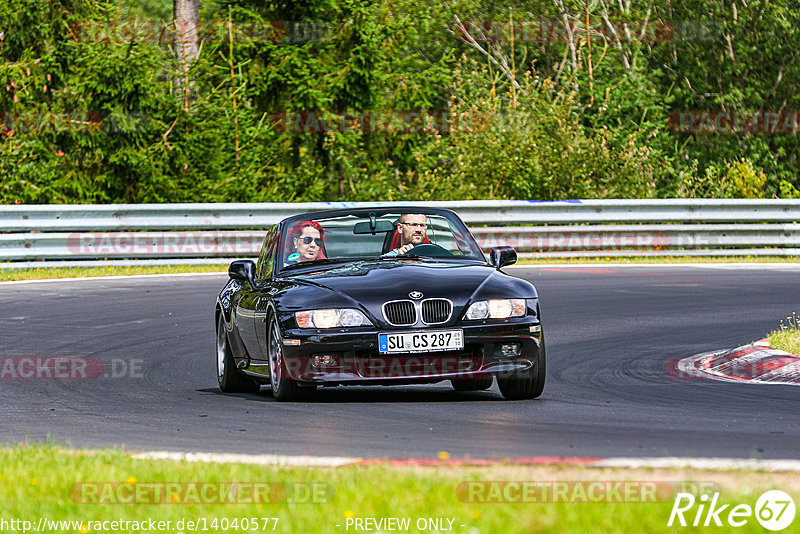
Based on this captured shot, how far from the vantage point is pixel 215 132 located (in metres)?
25.9

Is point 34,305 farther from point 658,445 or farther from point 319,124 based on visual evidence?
point 319,124

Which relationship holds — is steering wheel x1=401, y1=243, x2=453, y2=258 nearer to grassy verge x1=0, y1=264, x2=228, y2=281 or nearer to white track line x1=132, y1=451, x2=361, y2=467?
white track line x1=132, y1=451, x2=361, y2=467

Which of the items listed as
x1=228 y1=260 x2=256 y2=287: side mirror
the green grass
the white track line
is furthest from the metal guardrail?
the white track line

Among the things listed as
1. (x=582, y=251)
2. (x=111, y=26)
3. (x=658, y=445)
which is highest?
(x=111, y=26)

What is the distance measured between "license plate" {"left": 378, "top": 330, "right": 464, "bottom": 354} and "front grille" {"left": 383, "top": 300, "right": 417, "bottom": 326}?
0.26ft

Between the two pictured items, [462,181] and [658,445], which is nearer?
[658,445]

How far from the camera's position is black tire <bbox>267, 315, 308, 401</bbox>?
9536mm

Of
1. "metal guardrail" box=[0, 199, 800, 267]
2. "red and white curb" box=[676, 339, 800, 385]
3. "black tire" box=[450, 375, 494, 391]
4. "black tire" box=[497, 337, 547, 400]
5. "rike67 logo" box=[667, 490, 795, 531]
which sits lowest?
"metal guardrail" box=[0, 199, 800, 267]

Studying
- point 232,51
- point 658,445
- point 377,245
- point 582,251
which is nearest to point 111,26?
point 232,51

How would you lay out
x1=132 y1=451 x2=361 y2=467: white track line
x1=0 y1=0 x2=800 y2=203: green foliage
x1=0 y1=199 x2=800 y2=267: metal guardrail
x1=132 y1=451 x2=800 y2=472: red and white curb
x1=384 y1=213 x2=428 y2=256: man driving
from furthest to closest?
1. x1=0 y1=0 x2=800 y2=203: green foliage
2. x1=0 y1=199 x2=800 y2=267: metal guardrail
3. x1=384 y1=213 x2=428 y2=256: man driving
4. x1=132 y1=451 x2=361 y2=467: white track line
5. x1=132 y1=451 x2=800 y2=472: red and white curb

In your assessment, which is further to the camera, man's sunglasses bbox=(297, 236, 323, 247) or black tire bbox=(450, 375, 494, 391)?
man's sunglasses bbox=(297, 236, 323, 247)

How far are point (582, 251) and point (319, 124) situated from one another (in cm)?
961

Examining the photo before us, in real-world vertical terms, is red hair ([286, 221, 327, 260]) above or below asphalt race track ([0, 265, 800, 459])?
above

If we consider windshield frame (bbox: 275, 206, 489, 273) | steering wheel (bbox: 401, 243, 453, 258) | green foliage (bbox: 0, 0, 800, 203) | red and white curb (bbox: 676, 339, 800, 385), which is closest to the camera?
windshield frame (bbox: 275, 206, 489, 273)
